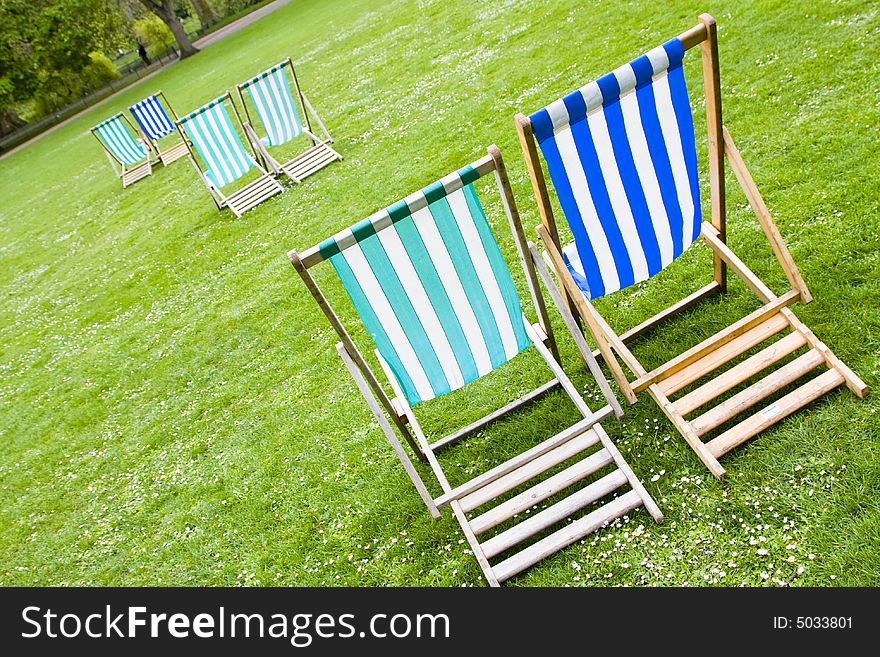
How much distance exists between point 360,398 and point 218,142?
5.30 meters

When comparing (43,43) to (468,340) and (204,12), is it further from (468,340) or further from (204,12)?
(468,340)

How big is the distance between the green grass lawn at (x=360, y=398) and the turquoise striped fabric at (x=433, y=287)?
679mm

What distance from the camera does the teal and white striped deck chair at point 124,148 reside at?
38.5 feet

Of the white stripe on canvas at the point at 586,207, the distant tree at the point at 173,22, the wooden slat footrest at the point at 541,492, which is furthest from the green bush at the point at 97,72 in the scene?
the wooden slat footrest at the point at 541,492

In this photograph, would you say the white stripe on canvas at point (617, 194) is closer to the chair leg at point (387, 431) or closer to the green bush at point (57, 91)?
the chair leg at point (387, 431)

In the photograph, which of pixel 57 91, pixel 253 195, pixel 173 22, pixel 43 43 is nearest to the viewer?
pixel 253 195

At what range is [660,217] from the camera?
2920mm

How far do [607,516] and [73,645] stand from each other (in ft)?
9.07

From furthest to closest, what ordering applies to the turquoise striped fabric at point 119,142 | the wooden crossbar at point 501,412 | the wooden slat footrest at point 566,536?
the turquoise striped fabric at point 119,142
the wooden crossbar at point 501,412
the wooden slat footrest at point 566,536

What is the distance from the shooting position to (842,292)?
3.22 metres

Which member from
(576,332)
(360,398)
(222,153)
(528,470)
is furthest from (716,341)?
(222,153)

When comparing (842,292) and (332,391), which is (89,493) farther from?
(842,292)

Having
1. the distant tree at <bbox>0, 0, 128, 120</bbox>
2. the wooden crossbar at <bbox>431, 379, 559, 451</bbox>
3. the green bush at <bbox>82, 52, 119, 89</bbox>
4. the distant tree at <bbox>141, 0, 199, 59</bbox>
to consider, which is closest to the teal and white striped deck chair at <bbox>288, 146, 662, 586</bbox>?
the wooden crossbar at <bbox>431, 379, 559, 451</bbox>

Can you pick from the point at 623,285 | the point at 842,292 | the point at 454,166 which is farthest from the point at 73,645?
the point at 454,166
